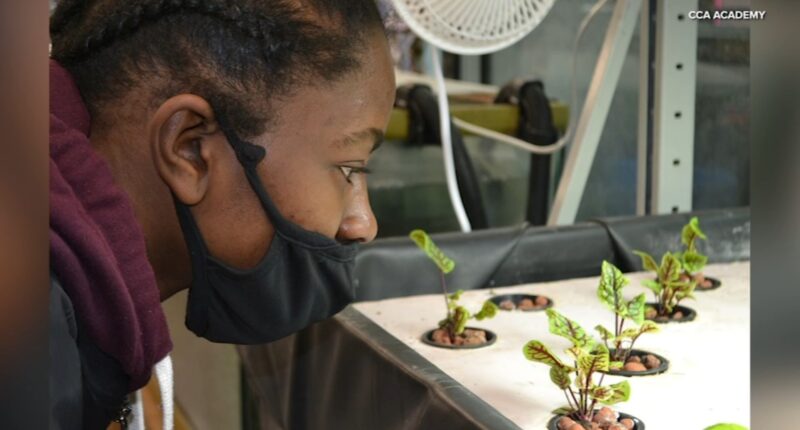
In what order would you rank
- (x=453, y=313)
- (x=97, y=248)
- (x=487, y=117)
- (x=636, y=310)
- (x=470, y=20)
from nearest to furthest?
(x=97, y=248) → (x=636, y=310) → (x=470, y=20) → (x=453, y=313) → (x=487, y=117)

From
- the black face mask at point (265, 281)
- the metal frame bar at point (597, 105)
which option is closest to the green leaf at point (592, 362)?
the black face mask at point (265, 281)

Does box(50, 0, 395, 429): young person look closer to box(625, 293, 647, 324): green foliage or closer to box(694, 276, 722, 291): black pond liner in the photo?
box(625, 293, 647, 324): green foliage

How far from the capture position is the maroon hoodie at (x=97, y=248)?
673 mm

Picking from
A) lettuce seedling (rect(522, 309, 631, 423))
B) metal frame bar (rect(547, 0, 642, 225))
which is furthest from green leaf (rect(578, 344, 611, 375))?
metal frame bar (rect(547, 0, 642, 225))

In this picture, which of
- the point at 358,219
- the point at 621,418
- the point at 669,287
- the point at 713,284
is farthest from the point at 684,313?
the point at 358,219

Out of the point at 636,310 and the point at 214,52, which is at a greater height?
the point at 214,52

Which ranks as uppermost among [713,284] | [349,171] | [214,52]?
[214,52]

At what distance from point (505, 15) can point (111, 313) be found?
0.87 m

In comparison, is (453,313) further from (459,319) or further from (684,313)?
(684,313)

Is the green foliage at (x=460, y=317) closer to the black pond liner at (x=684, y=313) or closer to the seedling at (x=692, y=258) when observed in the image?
the black pond liner at (x=684, y=313)

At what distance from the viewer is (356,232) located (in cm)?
94

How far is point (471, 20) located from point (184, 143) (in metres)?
0.69

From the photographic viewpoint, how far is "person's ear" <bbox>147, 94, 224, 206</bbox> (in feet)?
2.60

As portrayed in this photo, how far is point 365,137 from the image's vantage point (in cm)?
88
